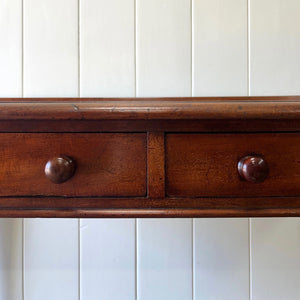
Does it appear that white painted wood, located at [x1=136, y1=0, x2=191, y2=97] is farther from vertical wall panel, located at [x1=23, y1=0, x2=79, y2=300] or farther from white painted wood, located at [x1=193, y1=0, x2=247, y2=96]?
vertical wall panel, located at [x1=23, y1=0, x2=79, y2=300]

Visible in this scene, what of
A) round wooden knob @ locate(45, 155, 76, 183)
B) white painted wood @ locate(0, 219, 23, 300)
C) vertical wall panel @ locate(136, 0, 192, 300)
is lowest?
white painted wood @ locate(0, 219, 23, 300)

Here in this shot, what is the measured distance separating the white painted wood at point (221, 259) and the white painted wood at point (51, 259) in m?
0.31

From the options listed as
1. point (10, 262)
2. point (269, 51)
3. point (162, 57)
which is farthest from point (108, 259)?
point (269, 51)

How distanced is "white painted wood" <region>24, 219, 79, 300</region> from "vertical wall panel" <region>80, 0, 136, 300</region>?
0.03 meters

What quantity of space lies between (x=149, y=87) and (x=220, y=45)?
21 centimetres

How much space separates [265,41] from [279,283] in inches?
24.1

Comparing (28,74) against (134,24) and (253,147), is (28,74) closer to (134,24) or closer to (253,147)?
(134,24)

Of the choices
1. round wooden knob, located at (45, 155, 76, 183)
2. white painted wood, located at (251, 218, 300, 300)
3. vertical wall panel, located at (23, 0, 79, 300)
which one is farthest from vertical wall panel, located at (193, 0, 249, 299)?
round wooden knob, located at (45, 155, 76, 183)

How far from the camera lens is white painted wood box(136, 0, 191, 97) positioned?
2.12 feet

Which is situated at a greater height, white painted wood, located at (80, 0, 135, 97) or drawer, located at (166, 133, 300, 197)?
white painted wood, located at (80, 0, 135, 97)

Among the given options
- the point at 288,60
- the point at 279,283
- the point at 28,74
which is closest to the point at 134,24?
the point at 28,74

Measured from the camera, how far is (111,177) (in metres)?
0.35

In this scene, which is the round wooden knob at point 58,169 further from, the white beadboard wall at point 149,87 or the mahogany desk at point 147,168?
the white beadboard wall at point 149,87

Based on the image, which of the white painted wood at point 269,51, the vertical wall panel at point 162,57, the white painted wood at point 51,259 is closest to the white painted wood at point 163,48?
the vertical wall panel at point 162,57
